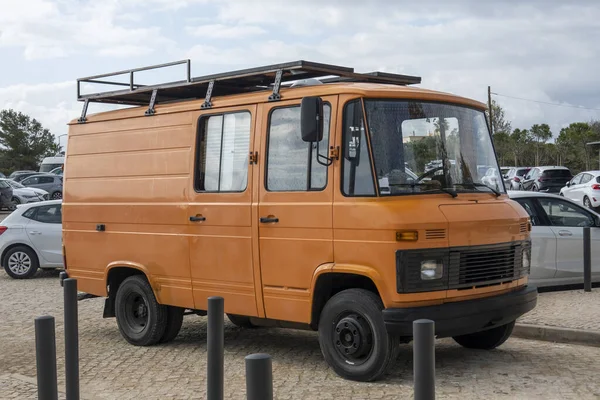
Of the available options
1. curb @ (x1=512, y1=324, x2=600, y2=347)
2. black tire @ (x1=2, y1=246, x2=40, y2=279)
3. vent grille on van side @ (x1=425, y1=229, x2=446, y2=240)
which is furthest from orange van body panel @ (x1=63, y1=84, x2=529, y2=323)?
black tire @ (x1=2, y1=246, x2=40, y2=279)

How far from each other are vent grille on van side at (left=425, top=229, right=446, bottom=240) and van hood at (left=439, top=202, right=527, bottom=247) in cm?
7

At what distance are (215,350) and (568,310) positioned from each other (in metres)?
6.27

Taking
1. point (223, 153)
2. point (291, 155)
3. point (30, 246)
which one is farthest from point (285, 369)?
point (30, 246)

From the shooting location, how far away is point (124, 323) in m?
9.70

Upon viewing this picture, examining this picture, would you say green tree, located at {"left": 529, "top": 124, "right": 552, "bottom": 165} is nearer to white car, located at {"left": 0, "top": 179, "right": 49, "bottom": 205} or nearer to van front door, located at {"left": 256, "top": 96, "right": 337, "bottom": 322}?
white car, located at {"left": 0, "top": 179, "right": 49, "bottom": 205}

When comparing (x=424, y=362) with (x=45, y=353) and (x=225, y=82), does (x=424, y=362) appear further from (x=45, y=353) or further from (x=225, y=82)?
(x=225, y=82)

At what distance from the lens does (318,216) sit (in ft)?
25.1

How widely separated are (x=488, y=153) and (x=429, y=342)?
4.33 metres

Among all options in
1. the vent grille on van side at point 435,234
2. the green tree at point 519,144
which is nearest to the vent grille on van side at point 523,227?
the vent grille on van side at point 435,234

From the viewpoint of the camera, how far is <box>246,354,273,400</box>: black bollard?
3746 mm

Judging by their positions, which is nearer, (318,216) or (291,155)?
(318,216)

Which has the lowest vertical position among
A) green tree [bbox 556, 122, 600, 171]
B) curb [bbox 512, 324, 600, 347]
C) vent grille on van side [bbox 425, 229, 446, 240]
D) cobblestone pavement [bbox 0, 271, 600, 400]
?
cobblestone pavement [bbox 0, 271, 600, 400]

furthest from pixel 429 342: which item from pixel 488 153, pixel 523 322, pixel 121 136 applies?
pixel 121 136

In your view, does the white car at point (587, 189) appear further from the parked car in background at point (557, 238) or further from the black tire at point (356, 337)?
the black tire at point (356, 337)
